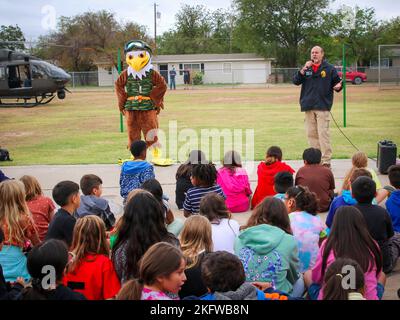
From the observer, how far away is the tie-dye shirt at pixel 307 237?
4.90m

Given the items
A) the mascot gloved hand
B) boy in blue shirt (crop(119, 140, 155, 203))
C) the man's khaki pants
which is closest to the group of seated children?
boy in blue shirt (crop(119, 140, 155, 203))

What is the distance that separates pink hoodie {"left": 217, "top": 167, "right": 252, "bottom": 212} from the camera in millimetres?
7445

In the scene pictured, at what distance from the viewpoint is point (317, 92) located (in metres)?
10.3

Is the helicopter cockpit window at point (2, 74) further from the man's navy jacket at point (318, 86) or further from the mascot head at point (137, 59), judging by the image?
the man's navy jacket at point (318, 86)

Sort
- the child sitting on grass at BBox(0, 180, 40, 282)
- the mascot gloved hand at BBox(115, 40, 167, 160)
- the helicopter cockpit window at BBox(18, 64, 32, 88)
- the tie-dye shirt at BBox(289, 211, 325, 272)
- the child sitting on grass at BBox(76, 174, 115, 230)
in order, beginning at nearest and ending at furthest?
the child sitting on grass at BBox(0, 180, 40, 282), the tie-dye shirt at BBox(289, 211, 325, 272), the child sitting on grass at BBox(76, 174, 115, 230), the mascot gloved hand at BBox(115, 40, 167, 160), the helicopter cockpit window at BBox(18, 64, 32, 88)

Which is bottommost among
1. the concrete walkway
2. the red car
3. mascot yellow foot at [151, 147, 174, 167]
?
the concrete walkway

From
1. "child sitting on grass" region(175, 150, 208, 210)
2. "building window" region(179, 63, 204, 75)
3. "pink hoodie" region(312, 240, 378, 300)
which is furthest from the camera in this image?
"building window" region(179, 63, 204, 75)

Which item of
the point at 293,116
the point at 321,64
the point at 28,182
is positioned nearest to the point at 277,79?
the point at 293,116

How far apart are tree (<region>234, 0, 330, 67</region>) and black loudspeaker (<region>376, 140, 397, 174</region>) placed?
160 ft

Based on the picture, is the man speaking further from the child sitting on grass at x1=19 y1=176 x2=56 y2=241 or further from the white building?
the white building

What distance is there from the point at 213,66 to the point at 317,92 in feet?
156

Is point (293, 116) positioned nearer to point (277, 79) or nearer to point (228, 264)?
point (228, 264)
